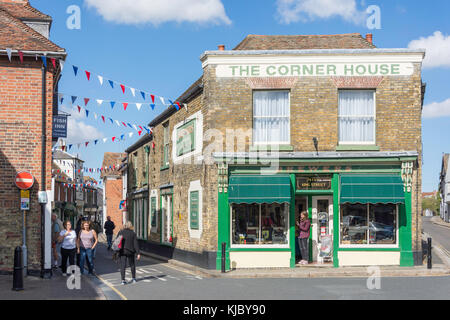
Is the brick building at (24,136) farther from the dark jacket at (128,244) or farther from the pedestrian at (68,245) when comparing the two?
the dark jacket at (128,244)

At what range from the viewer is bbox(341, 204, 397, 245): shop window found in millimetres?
19234

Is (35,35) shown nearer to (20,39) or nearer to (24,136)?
(20,39)

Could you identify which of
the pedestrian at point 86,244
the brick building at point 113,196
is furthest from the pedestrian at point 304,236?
the brick building at point 113,196

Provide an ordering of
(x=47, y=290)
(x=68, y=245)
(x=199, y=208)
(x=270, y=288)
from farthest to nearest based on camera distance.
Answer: (x=199, y=208)
(x=68, y=245)
(x=270, y=288)
(x=47, y=290)

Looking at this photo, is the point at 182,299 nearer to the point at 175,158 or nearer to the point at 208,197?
the point at 208,197

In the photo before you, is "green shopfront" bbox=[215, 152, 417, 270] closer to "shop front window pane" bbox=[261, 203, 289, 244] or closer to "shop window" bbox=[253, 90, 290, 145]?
"shop front window pane" bbox=[261, 203, 289, 244]

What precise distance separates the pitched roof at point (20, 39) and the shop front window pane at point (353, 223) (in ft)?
33.3

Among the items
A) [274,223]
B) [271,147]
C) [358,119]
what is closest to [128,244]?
[274,223]

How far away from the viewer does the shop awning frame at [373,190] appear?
61.2ft

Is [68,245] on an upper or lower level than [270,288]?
upper

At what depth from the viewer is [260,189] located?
61.9ft

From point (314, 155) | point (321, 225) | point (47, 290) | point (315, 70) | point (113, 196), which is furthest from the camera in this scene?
point (113, 196)

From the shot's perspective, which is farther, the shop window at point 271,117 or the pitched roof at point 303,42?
the pitched roof at point 303,42

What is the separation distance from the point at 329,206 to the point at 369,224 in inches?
55.2
